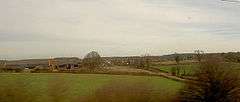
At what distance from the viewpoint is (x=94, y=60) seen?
8181cm

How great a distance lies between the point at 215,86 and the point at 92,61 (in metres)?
54.1

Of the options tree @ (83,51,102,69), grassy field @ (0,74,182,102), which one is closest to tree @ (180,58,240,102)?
grassy field @ (0,74,182,102)

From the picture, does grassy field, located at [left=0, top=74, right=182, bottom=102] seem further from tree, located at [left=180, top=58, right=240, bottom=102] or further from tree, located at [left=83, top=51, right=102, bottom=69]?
tree, located at [left=83, top=51, right=102, bottom=69]

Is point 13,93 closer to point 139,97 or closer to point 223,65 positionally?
point 139,97

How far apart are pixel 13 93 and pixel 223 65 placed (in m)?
14.6

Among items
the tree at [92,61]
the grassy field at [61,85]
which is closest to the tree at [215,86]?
the grassy field at [61,85]

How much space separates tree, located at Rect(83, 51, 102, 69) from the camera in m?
81.1

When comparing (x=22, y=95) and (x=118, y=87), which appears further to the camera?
(x=118, y=87)

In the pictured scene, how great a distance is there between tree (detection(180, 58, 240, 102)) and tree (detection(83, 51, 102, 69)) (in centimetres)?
5055

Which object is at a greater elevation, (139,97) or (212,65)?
(212,65)

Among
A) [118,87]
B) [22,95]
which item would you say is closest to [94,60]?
[118,87]

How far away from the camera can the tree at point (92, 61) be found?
81062 mm

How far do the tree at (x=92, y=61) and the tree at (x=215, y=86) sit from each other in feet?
166

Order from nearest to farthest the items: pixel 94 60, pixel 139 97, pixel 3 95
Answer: pixel 3 95
pixel 139 97
pixel 94 60
